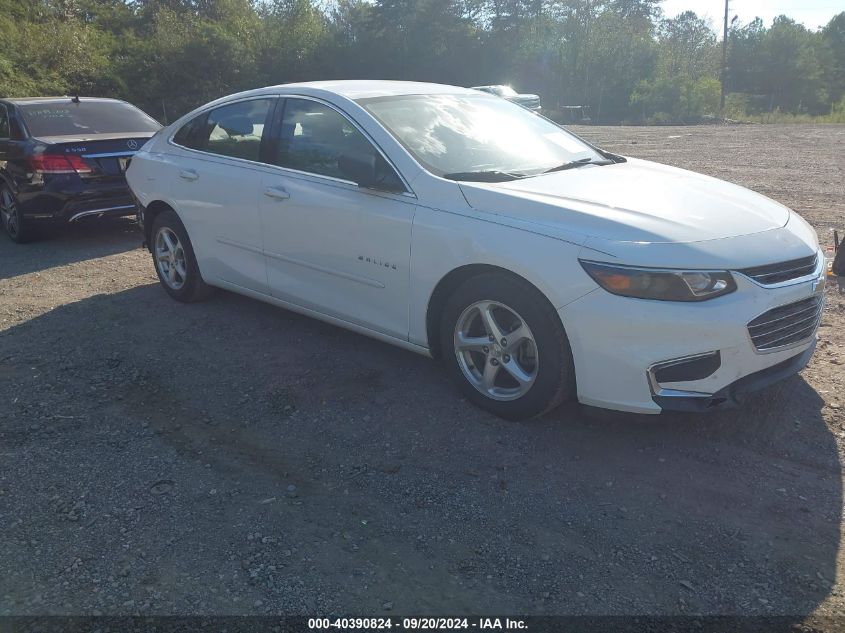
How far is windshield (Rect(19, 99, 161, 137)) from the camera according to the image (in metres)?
8.47

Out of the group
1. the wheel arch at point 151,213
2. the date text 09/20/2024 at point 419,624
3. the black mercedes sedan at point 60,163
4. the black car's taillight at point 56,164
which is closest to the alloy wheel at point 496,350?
the date text 09/20/2024 at point 419,624

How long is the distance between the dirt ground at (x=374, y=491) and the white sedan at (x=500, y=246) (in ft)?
1.14

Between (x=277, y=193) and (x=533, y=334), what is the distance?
2.10 metres

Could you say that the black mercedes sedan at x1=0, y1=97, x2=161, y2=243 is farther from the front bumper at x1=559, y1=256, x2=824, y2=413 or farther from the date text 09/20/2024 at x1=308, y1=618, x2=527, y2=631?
the date text 09/20/2024 at x1=308, y1=618, x2=527, y2=631

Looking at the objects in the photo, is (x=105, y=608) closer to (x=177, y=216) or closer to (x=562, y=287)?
(x=562, y=287)

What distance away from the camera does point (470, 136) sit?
461 centimetres

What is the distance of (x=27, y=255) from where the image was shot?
821 cm

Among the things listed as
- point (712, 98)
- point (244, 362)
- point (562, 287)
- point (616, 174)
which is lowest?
point (244, 362)

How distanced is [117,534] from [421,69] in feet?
158

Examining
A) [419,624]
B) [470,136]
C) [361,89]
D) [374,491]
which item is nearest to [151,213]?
[361,89]

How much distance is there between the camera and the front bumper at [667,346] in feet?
10.8

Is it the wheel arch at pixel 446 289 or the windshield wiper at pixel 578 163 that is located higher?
the windshield wiper at pixel 578 163

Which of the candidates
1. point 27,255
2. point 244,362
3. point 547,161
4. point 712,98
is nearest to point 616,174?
point 547,161

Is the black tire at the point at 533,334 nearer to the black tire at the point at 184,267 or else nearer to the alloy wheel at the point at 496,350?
the alloy wheel at the point at 496,350
